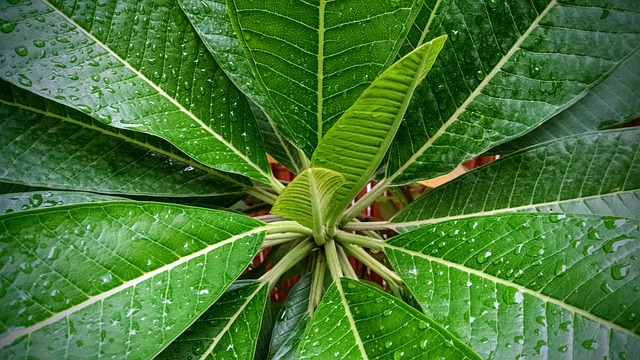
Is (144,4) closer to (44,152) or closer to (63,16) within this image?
(63,16)

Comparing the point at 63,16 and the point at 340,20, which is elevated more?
the point at 340,20

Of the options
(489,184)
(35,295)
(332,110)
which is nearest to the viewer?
(35,295)

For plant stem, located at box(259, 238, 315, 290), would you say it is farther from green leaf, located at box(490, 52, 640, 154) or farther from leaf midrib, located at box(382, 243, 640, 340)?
green leaf, located at box(490, 52, 640, 154)

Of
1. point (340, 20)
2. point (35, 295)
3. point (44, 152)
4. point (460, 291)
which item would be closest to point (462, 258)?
point (460, 291)

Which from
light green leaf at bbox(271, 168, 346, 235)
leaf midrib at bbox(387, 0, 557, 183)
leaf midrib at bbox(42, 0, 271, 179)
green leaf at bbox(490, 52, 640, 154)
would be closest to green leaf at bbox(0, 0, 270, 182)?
leaf midrib at bbox(42, 0, 271, 179)

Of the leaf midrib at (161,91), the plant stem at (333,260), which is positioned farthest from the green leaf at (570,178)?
the leaf midrib at (161,91)

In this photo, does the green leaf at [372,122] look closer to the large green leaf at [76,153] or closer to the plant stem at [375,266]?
the plant stem at [375,266]
